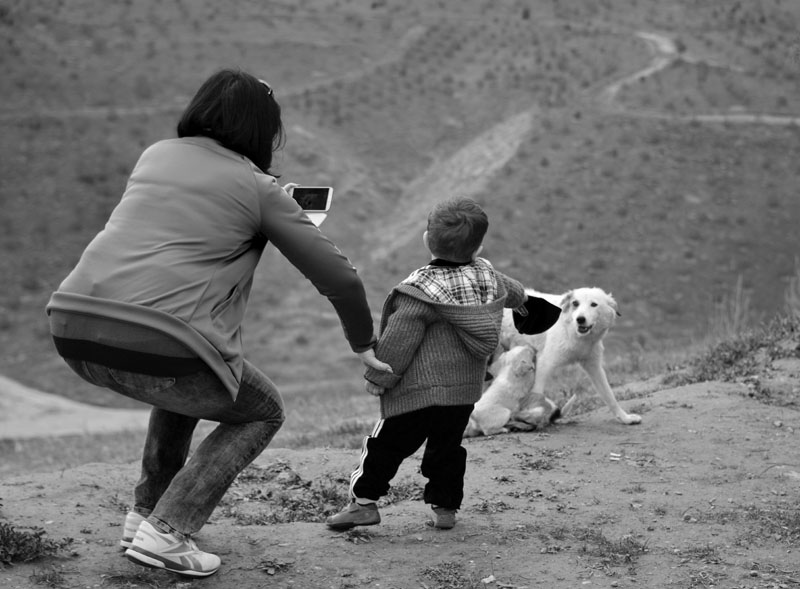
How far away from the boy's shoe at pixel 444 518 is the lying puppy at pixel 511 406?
229 cm

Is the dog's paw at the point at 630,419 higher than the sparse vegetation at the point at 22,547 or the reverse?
the reverse

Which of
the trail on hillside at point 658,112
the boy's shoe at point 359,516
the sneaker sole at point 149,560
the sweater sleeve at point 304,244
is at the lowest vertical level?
the boy's shoe at point 359,516

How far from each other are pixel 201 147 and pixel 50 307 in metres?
0.91

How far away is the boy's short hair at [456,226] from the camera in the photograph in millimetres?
5023

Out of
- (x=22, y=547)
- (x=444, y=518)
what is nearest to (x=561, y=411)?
(x=444, y=518)

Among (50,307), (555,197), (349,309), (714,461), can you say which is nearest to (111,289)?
(50,307)

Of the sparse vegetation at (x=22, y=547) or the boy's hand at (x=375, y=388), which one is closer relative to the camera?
the sparse vegetation at (x=22, y=547)

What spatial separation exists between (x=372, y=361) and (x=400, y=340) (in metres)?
0.22

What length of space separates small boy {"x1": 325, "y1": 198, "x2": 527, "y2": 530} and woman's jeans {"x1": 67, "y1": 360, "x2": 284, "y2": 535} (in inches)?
25.3

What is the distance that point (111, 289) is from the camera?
4.08 metres

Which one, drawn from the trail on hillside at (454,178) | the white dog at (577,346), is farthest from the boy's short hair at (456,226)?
the trail on hillside at (454,178)

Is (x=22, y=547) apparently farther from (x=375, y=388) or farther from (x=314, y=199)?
(x=314, y=199)

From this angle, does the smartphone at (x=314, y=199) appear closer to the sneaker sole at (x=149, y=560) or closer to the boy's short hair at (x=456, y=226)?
the boy's short hair at (x=456, y=226)

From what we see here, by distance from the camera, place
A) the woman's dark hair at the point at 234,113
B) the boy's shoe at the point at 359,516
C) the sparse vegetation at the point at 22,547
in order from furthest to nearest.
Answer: the boy's shoe at the point at 359,516, the sparse vegetation at the point at 22,547, the woman's dark hair at the point at 234,113
